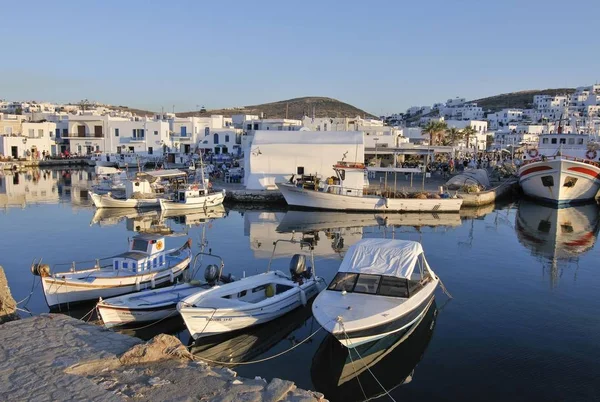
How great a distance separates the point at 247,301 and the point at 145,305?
2.83 meters

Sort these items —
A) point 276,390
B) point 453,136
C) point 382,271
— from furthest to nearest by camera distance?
point 453,136, point 382,271, point 276,390

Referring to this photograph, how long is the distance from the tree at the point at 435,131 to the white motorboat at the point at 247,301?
188 ft

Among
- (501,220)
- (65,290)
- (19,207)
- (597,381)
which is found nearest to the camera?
(597,381)

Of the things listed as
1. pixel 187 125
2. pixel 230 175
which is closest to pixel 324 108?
pixel 187 125

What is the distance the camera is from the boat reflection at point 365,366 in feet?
35.0

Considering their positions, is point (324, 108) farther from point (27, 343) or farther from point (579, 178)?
point (27, 343)

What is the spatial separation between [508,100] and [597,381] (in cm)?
20424

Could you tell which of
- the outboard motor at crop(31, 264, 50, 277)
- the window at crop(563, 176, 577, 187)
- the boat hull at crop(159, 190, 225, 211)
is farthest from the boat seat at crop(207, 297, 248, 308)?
the window at crop(563, 176, 577, 187)

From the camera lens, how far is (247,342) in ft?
43.1

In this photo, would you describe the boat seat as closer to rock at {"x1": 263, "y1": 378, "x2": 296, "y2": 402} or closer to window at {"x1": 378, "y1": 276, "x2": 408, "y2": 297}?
window at {"x1": 378, "y1": 276, "x2": 408, "y2": 297}

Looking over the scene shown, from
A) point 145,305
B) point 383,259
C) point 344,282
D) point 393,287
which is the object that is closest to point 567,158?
point 383,259

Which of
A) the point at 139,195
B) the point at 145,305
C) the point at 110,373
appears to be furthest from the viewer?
the point at 139,195

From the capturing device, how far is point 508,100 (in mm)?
196375

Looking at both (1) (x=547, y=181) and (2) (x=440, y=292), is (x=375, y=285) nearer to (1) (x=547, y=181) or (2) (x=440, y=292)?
(2) (x=440, y=292)
